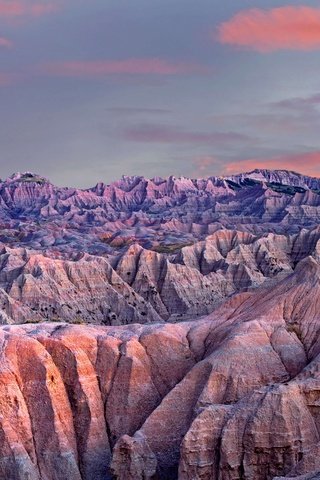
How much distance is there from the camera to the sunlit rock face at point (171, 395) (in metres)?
46.3

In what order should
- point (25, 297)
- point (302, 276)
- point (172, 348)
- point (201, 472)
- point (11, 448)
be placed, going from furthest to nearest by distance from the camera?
point (25, 297) → point (302, 276) → point (172, 348) → point (11, 448) → point (201, 472)

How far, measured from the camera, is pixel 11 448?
166 feet

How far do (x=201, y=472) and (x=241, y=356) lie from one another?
9.03 metres

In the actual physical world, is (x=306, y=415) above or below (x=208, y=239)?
below

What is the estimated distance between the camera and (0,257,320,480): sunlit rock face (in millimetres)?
46281

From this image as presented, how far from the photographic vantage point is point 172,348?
58469mm

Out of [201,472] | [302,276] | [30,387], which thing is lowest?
[201,472]

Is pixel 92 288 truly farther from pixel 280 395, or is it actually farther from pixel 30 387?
pixel 280 395

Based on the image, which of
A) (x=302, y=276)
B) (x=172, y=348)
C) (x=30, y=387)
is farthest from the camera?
(x=302, y=276)

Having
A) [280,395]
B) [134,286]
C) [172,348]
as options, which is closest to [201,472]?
[280,395]

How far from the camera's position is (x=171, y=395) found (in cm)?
5312

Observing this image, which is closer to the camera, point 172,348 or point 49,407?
point 49,407

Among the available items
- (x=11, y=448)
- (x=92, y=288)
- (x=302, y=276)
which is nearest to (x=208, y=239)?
(x=92, y=288)

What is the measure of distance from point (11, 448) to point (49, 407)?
3.84 metres
